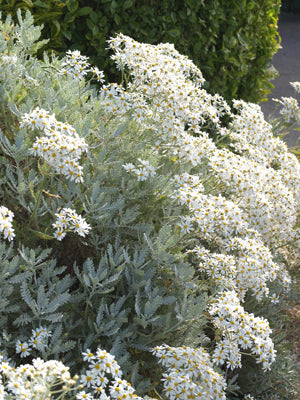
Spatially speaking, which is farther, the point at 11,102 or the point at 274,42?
the point at 274,42

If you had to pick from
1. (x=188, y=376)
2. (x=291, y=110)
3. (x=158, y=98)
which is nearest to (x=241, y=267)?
(x=188, y=376)

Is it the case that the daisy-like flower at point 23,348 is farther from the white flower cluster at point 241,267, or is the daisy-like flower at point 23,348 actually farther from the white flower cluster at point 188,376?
the white flower cluster at point 241,267

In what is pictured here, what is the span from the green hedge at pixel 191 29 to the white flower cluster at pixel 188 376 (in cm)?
283

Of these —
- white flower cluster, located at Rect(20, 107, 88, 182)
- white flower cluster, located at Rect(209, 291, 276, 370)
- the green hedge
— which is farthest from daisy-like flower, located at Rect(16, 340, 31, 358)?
the green hedge

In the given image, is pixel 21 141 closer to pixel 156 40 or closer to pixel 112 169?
pixel 112 169

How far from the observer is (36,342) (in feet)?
6.43

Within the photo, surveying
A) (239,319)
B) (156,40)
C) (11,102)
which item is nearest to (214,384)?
(239,319)

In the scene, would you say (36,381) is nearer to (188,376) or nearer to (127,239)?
(188,376)

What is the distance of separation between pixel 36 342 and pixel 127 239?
723 mm

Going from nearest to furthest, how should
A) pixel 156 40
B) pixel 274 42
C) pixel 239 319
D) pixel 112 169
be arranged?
pixel 239 319 → pixel 112 169 → pixel 156 40 → pixel 274 42

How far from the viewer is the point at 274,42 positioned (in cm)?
582

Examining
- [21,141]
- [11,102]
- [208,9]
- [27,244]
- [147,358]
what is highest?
[208,9]

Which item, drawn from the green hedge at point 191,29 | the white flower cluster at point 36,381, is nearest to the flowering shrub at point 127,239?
the white flower cluster at point 36,381

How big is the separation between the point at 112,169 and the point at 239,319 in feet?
3.01
